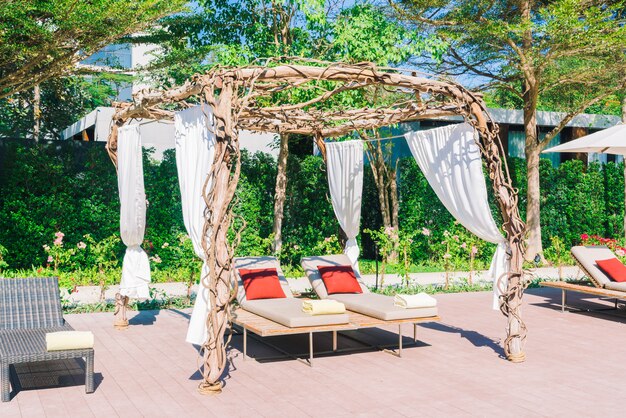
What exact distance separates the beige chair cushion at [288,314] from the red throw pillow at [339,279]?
84 cm

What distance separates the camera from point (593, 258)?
947 centimetres

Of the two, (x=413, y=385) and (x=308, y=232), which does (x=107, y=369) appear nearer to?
(x=413, y=385)

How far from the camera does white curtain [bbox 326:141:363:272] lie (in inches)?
370

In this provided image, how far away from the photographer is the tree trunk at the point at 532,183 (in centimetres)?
1439

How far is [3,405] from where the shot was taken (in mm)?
5070

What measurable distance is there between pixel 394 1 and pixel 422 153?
836 cm

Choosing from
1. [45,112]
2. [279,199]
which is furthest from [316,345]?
[45,112]

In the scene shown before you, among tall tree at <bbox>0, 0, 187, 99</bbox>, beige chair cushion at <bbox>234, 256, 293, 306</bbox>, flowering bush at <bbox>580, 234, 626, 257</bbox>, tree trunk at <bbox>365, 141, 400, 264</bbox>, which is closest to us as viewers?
beige chair cushion at <bbox>234, 256, 293, 306</bbox>

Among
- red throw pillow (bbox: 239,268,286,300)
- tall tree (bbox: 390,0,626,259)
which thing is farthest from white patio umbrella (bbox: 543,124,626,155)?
red throw pillow (bbox: 239,268,286,300)

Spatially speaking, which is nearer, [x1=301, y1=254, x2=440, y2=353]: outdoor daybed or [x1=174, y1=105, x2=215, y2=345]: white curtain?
[x1=174, y1=105, x2=215, y2=345]: white curtain

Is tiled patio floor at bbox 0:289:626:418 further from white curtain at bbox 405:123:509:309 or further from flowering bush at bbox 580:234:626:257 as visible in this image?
flowering bush at bbox 580:234:626:257

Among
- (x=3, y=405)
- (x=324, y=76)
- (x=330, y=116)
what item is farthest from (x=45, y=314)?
(x=330, y=116)

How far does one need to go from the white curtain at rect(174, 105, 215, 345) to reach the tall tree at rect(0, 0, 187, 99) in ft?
16.3

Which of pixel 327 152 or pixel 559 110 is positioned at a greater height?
pixel 559 110
